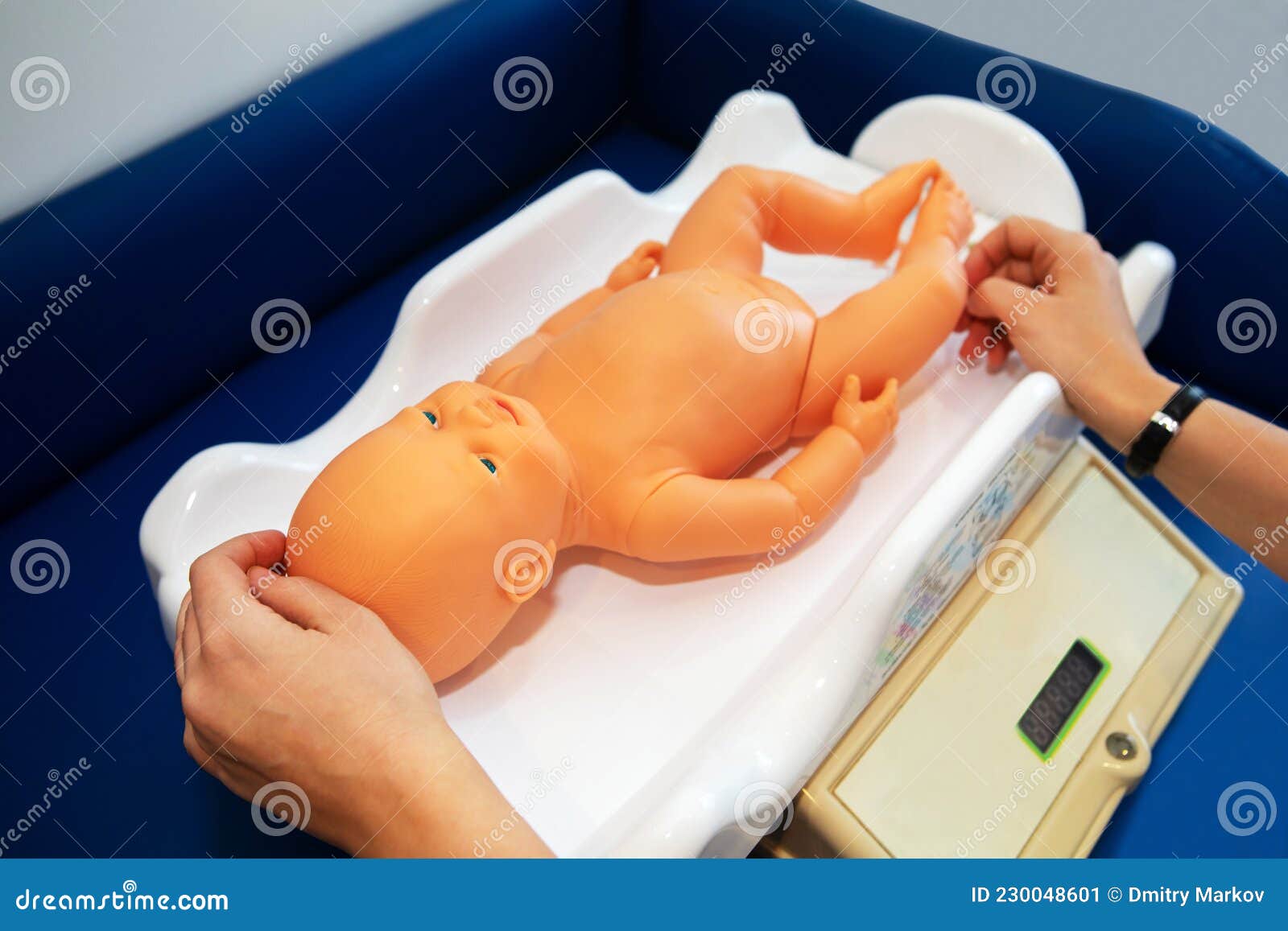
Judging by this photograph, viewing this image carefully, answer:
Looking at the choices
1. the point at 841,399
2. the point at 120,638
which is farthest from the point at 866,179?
the point at 120,638

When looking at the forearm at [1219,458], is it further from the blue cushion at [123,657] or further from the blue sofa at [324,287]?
the blue cushion at [123,657]

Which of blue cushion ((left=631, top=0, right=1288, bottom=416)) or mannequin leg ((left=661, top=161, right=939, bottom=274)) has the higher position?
blue cushion ((left=631, top=0, right=1288, bottom=416))

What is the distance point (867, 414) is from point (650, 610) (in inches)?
14.4

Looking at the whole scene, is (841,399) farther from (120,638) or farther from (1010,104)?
(120,638)

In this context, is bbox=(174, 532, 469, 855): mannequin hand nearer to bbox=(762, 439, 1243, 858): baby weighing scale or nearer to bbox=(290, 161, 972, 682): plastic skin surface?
bbox=(290, 161, 972, 682): plastic skin surface

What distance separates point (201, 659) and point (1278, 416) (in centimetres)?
168

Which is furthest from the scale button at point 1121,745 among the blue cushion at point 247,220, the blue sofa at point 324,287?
the blue cushion at point 247,220

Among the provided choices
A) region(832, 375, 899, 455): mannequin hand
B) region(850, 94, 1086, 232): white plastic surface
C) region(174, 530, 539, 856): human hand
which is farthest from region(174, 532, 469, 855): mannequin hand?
region(850, 94, 1086, 232): white plastic surface

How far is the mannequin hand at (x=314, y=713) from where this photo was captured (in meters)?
0.76

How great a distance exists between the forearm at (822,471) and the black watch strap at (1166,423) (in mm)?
333

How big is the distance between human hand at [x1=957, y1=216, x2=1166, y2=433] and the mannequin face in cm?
63

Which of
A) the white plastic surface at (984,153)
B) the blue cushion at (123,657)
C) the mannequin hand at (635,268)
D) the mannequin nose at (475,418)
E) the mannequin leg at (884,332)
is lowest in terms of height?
the blue cushion at (123,657)

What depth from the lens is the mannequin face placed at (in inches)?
36.4

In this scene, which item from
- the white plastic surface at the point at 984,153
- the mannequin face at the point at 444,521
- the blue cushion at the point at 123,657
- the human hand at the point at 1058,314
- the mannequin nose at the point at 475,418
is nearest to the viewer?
the mannequin face at the point at 444,521
